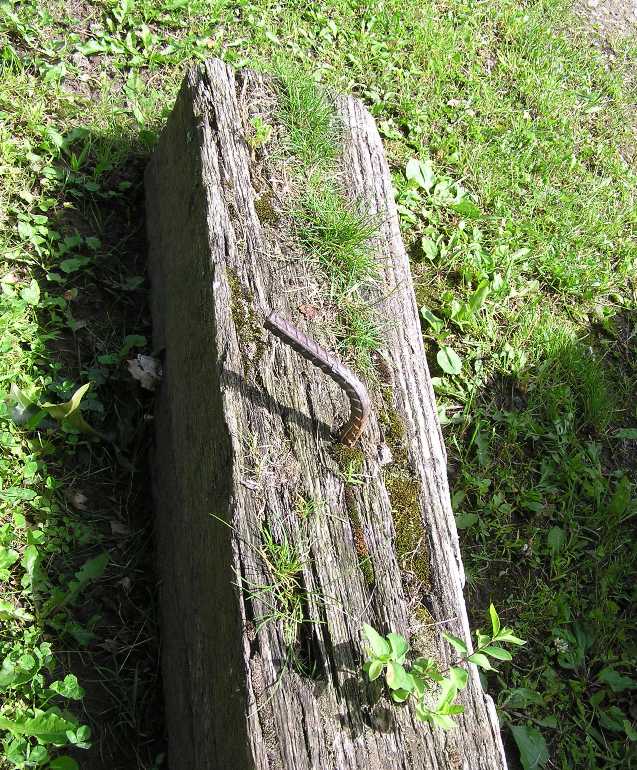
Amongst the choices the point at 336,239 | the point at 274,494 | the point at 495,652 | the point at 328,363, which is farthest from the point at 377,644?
the point at 336,239

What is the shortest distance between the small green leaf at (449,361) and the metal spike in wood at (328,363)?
1.51 metres

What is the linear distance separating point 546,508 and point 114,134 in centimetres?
293

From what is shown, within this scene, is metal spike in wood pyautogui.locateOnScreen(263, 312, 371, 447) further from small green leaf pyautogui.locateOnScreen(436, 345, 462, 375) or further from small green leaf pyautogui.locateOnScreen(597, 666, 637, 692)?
small green leaf pyautogui.locateOnScreen(597, 666, 637, 692)

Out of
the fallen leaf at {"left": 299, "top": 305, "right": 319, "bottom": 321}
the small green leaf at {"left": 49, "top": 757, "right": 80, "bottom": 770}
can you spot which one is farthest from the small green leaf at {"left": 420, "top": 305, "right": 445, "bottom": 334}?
the small green leaf at {"left": 49, "top": 757, "right": 80, "bottom": 770}

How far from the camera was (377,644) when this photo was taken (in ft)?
6.52

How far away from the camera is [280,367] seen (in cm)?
252

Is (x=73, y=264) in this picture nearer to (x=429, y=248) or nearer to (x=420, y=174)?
(x=429, y=248)

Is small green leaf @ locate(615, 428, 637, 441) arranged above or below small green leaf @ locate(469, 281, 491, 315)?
below

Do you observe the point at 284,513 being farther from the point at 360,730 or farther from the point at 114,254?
the point at 114,254

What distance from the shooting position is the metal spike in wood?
221cm

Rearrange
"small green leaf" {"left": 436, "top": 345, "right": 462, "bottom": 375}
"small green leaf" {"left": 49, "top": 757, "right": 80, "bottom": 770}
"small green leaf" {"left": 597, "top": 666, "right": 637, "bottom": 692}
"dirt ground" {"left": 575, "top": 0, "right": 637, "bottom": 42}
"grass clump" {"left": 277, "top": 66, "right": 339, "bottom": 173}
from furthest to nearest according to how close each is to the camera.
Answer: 1. "dirt ground" {"left": 575, "top": 0, "right": 637, "bottom": 42}
2. "small green leaf" {"left": 436, "top": 345, "right": 462, "bottom": 375}
3. "small green leaf" {"left": 597, "top": 666, "right": 637, "bottom": 692}
4. "grass clump" {"left": 277, "top": 66, "right": 339, "bottom": 173}
5. "small green leaf" {"left": 49, "top": 757, "right": 80, "bottom": 770}

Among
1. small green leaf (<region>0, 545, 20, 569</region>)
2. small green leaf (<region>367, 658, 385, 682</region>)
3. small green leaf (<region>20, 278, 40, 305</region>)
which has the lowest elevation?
small green leaf (<region>367, 658, 385, 682</region>)

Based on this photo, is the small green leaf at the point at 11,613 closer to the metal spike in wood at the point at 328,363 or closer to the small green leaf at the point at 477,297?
the metal spike in wood at the point at 328,363

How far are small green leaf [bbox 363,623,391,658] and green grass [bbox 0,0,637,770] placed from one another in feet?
3.66
